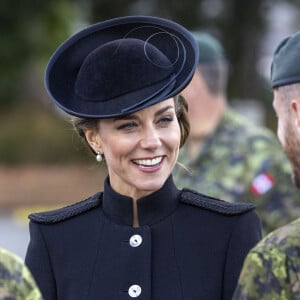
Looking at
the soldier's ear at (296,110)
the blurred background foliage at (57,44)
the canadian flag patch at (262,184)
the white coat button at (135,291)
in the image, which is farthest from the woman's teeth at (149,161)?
the blurred background foliage at (57,44)

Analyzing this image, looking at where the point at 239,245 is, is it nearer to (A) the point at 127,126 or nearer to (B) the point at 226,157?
(A) the point at 127,126

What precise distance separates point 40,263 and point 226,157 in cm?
236

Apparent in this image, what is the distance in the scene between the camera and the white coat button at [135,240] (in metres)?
3.45

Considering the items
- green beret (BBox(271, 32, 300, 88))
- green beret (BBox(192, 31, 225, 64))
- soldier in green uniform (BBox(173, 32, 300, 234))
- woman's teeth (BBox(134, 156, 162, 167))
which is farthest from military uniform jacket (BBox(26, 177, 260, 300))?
green beret (BBox(192, 31, 225, 64))

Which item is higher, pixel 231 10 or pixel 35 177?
pixel 231 10

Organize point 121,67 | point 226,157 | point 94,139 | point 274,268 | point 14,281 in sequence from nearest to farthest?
point 14,281 → point 274,268 → point 121,67 → point 94,139 → point 226,157

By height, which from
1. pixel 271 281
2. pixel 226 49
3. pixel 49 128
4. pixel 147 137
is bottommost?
pixel 271 281

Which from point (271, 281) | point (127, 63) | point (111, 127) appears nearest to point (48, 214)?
point (111, 127)

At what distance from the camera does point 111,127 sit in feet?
11.3

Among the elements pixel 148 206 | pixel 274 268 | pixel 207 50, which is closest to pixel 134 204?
pixel 148 206

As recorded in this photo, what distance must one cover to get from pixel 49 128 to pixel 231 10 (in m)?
4.83

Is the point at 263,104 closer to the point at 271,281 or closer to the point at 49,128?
the point at 49,128

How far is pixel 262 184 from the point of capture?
18.2ft

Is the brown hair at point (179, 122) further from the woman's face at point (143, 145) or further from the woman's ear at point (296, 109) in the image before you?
the woman's ear at point (296, 109)
